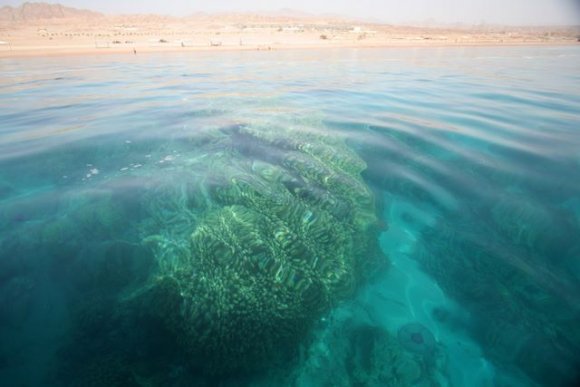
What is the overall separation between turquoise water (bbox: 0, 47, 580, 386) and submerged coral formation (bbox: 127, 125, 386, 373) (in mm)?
26

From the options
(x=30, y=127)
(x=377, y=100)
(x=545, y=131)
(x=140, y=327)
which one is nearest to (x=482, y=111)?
(x=545, y=131)

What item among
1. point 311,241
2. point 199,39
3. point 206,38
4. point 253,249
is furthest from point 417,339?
point 206,38

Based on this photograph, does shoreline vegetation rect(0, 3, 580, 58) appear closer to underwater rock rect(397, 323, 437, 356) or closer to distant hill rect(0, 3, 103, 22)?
distant hill rect(0, 3, 103, 22)

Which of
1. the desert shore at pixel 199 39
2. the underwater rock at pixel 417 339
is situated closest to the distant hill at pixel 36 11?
the desert shore at pixel 199 39

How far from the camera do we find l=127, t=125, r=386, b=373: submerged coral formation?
247 cm

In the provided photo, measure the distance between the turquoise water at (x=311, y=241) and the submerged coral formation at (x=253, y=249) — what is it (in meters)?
0.03

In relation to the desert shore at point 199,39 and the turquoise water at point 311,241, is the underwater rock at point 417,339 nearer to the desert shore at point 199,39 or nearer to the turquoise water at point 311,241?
the turquoise water at point 311,241

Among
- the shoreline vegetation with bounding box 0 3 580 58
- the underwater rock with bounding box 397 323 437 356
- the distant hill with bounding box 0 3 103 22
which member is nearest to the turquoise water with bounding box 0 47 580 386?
the underwater rock with bounding box 397 323 437 356

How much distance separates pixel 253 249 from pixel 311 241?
686 mm

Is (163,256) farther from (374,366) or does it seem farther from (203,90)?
(203,90)

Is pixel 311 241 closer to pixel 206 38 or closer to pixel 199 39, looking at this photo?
pixel 199 39

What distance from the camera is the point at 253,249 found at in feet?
10.2

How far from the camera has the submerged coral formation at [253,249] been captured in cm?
247

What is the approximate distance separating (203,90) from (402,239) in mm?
8906
